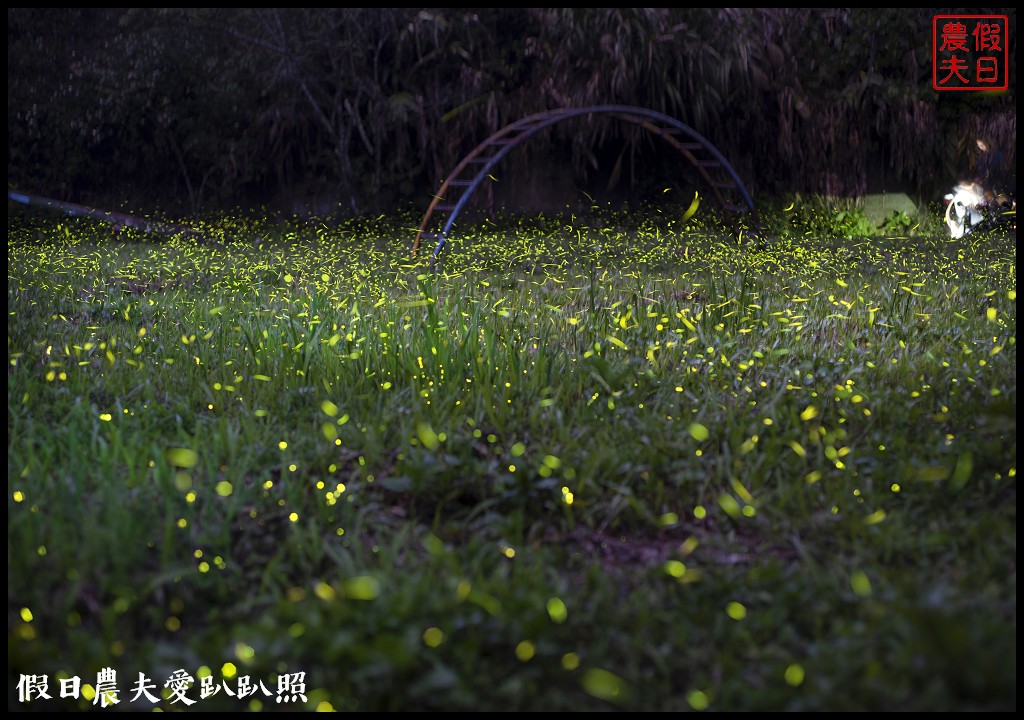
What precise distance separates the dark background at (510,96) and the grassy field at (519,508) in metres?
6.34

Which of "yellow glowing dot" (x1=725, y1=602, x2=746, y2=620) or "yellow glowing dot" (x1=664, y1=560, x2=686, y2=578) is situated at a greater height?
"yellow glowing dot" (x1=664, y1=560, x2=686, y2=578)

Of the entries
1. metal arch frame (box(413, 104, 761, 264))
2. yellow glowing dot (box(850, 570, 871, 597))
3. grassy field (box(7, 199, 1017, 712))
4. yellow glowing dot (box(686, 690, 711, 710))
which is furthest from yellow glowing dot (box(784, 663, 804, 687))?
metal arch frame (box(413, 104, 761, 264))

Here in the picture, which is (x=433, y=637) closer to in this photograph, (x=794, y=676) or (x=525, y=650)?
(x=525, y=650)

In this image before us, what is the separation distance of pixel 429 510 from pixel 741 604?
939 millimetres

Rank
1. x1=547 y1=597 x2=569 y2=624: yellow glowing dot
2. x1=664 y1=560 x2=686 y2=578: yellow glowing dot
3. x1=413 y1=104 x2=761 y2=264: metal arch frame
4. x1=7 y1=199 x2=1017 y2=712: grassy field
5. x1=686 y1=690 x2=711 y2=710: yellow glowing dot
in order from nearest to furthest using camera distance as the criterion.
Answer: x1=686 y1=690 x2=711 y2=710: yellow glowing dot → x1=7 y1=199 x2=1017 y2=712: grassy field → x1=547 y1=597 x2=569 y2=624: yellow glowing dot → x1=664 y1=560 x2=686 y2=578: yellow glowing dot → x1=413 y1=104 x2=761 y2=264: metal arch frame

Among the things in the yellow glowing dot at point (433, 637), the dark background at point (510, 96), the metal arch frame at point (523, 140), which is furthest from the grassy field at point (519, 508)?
the dark background at point (510, 96)

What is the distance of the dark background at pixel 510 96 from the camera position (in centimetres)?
1055

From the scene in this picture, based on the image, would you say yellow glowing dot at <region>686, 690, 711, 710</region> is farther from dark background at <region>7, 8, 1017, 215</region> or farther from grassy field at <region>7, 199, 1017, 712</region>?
dark background at <region>7, 8, 1017, 215</region>

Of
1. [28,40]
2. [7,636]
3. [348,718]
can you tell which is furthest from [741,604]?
[28,40]

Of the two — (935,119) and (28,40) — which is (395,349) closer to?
(935,119)

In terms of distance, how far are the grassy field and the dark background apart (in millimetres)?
6342

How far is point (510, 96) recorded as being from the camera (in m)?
10.9

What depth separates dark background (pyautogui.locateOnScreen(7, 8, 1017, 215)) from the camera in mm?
10547

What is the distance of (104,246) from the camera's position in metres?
9.33
